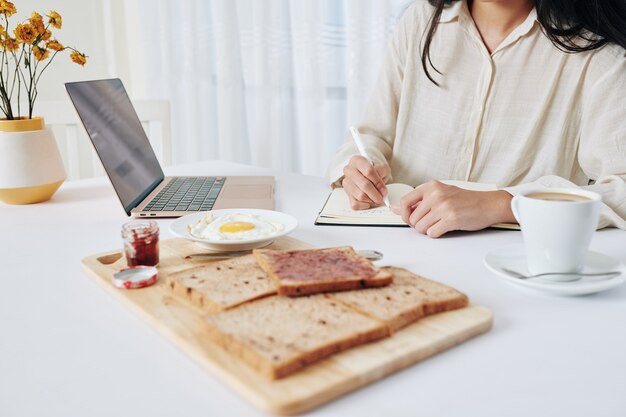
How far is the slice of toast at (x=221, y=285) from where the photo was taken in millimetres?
690

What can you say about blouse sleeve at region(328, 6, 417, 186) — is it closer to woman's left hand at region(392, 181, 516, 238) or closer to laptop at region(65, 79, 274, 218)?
laptop at region(65, 79, 274, 218)

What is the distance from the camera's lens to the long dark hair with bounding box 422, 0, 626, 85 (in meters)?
1.26

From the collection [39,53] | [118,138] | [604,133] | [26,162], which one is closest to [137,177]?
[118,138]

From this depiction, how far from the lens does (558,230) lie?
753 mm

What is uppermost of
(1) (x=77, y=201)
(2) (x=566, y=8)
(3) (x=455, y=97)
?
(2) (x=566, y=8)

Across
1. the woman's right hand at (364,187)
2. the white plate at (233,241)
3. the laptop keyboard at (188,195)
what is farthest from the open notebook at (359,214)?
the laptop keyboard at (188,195)

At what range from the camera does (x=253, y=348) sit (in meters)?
0.56

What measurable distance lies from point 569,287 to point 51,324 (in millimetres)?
662

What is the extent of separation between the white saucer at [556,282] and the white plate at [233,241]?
334mm

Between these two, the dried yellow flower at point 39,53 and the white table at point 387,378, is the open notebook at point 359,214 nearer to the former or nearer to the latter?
the white table at point 387,378

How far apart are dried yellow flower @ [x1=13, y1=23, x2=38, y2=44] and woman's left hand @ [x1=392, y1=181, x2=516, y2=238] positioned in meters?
0.87

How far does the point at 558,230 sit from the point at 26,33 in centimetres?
112

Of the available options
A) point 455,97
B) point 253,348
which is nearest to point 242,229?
point 253,348

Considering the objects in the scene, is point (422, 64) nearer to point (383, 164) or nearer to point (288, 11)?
point (383, 164)
